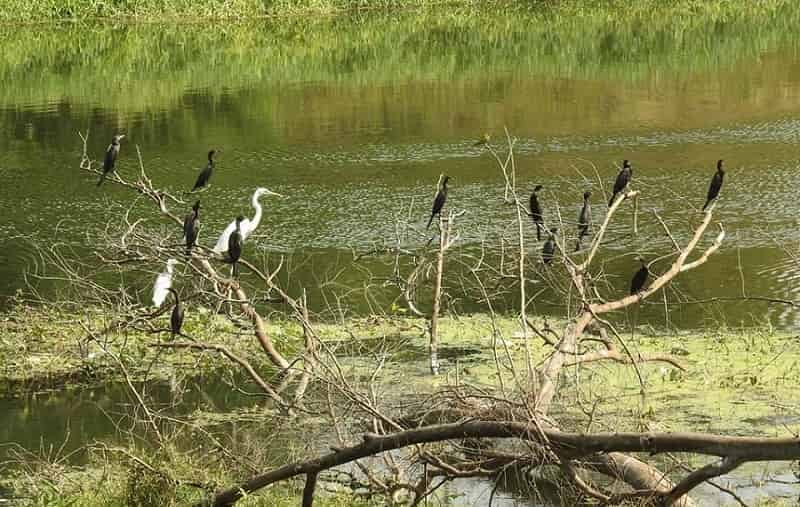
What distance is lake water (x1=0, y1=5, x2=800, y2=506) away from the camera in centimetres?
1313

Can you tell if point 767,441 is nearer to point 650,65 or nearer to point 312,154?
point 312,154

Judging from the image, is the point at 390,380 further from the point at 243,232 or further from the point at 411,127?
the point at 411,127

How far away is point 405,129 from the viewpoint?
20.5 metres

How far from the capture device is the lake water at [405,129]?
13133 millimetres

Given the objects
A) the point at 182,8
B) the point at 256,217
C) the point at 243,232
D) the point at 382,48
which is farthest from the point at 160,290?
the point at 182,8

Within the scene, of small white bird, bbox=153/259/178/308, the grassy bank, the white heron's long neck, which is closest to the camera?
small white bird, bbox=153/259/178/308

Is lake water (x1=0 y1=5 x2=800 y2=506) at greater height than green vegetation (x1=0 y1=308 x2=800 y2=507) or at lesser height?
lesser

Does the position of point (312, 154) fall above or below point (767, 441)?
below

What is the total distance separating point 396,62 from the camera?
89.6 feet

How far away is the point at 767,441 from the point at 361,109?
1843 cm

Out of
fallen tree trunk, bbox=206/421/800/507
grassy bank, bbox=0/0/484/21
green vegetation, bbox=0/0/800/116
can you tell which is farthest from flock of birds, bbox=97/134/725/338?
grassy bank, bbox=0/0/484/21

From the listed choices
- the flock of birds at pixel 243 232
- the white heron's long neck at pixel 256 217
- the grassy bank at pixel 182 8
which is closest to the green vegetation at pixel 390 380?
the flock of birds at pixel 243 232

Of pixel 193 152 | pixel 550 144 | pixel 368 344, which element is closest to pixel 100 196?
pixel 193 152

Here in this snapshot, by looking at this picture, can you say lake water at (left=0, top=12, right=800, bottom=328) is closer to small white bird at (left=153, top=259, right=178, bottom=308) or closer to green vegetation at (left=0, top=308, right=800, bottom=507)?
small white bird at (left=153, top=259, right=178, bottom=308)
